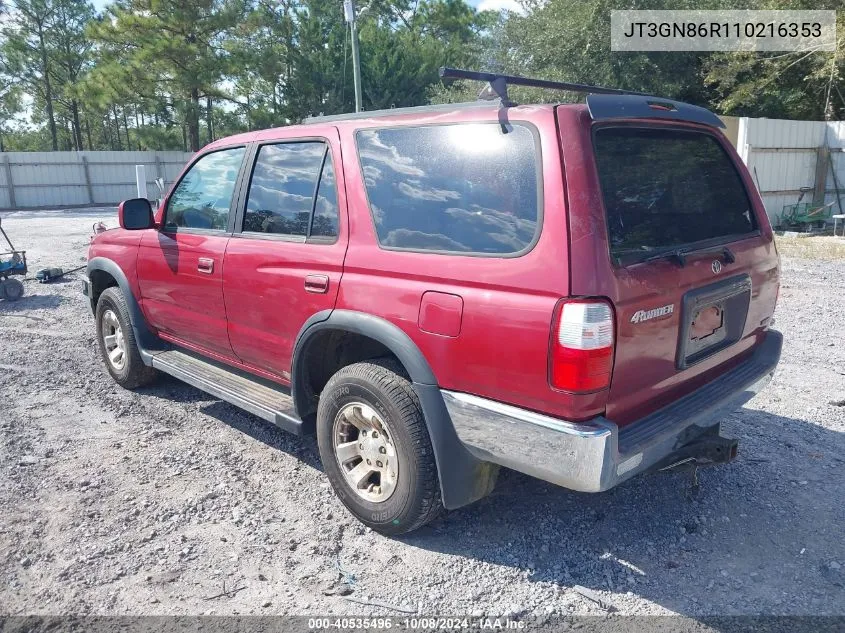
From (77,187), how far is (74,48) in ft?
41.5

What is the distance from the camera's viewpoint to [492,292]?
2689 millimetres

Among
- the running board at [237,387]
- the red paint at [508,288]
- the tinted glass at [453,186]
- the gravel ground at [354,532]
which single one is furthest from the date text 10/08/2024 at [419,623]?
the tinted glass at [453,186]

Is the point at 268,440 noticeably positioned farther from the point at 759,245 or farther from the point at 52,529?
the point at 759,245

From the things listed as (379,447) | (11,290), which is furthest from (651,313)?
(11,290)

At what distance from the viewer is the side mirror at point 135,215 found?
4551 mm

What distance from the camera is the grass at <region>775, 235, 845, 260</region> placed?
1104cm

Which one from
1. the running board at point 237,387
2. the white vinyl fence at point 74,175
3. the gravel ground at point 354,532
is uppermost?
the white vinyl fence at point 74,175

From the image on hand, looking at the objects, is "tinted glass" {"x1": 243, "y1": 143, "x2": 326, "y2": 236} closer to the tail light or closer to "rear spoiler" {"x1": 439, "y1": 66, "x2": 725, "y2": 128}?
"rear spoiler" {"x1": 439, "y1": 66, "x2": 725, "y2": 128}

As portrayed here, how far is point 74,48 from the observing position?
3494 centimetres

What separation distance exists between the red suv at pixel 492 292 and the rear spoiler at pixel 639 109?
0.5 inches

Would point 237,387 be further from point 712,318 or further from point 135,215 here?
point 712,318

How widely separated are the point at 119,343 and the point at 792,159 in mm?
14403

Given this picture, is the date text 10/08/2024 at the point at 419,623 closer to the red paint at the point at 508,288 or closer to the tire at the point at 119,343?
the red paint at the point at 508,288

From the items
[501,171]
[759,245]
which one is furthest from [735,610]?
[501,171]
